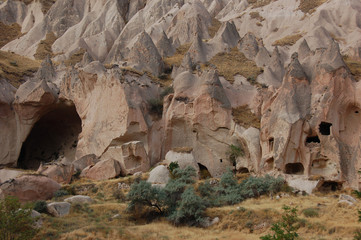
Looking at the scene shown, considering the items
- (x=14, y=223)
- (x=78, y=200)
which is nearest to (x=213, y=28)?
(x=78, y=200)

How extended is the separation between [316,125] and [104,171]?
1322cm

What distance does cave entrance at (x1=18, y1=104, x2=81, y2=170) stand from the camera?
3728cm

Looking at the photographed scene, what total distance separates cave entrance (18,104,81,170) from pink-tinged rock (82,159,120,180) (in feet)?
32.0

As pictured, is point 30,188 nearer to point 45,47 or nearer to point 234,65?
point 234,65

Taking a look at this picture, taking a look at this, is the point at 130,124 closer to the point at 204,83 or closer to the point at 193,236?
the point at 204,83

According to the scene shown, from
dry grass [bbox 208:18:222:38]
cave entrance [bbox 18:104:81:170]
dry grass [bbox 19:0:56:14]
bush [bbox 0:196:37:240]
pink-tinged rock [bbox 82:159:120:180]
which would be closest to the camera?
bush [bbox 0:196:37:240]

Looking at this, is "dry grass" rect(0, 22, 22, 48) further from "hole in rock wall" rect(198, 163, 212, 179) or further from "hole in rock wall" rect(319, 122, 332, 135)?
"hole in rock wall" rect(319, 122, 332, 135)

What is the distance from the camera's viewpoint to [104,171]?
27.2m

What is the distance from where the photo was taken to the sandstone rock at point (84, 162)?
28.4 m

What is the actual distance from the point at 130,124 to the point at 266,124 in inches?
375

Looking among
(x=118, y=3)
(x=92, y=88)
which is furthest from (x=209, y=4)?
(x=92, y=88)

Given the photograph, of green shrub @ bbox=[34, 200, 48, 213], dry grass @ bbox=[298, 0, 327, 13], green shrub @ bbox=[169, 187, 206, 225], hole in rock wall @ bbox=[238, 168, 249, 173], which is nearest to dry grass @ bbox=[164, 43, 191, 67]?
hole in rock wall @ bbox=[238, 168, 249, 173]

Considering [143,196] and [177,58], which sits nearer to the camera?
[143,196]

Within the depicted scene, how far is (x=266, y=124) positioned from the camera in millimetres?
26328
